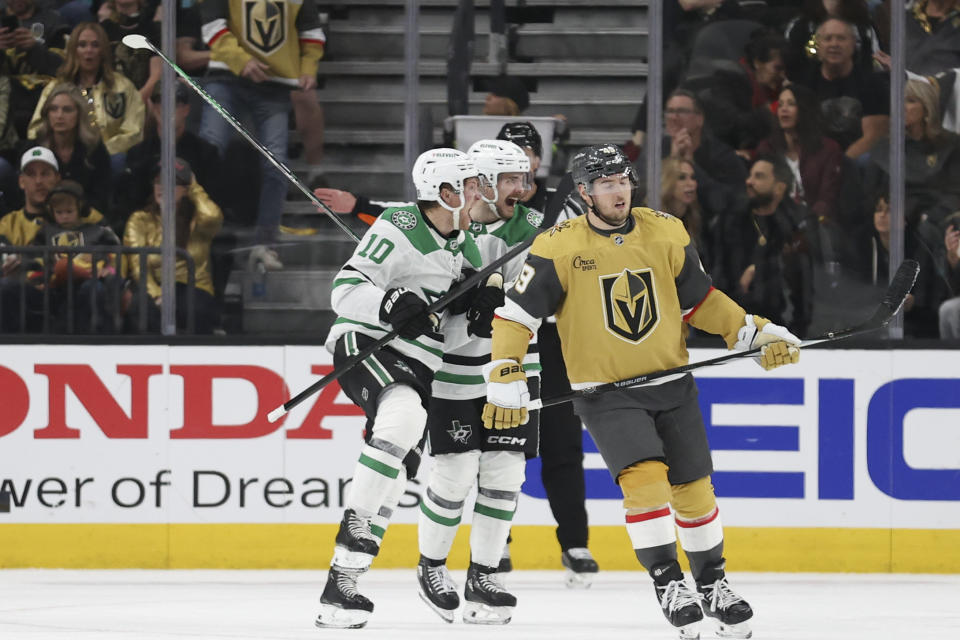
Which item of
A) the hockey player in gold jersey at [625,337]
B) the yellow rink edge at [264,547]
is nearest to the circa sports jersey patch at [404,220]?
the hockey player in gold jersey at [625,337]

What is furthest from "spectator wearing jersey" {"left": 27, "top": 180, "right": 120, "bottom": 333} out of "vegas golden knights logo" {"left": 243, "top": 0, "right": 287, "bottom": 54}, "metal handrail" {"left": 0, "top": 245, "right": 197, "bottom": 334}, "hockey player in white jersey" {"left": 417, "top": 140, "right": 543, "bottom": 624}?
"hockey player in white jersey" {"left": 417, "top": 140, "right": 543, "bottom": 624}

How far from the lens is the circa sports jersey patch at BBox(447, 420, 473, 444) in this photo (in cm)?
455

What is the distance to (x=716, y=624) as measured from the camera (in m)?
4.05

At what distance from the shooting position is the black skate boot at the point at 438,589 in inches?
177

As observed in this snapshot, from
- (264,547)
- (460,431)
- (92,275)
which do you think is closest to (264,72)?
(92,275)

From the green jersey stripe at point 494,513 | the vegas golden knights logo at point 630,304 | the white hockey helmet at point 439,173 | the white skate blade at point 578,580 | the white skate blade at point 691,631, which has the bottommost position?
the white skate blade at point 578,580

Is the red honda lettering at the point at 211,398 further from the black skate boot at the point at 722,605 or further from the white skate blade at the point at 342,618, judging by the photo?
the black skate boot at the point at 722,605

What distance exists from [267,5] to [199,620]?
2564 millimetres

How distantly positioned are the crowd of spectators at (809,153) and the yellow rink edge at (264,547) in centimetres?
82

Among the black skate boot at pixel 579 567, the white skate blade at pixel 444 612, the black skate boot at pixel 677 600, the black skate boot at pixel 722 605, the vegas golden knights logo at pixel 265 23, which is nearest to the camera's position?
the black skate boot at pixel 677 600

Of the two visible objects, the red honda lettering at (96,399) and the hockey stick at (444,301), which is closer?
the hockey stick at (444,301)

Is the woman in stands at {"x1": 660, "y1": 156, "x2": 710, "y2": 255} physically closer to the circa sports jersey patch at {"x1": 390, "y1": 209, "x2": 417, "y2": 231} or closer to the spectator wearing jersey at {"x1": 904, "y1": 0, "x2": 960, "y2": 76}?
the spectator wearing jersey at {"x1": 904, "y1": 0, "x2": 960, "y2": 76}

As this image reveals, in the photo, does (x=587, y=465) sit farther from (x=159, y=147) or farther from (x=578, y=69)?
(x=159, y=147)

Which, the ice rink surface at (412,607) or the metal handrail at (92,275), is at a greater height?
the metal handrail at (92,275)
